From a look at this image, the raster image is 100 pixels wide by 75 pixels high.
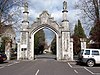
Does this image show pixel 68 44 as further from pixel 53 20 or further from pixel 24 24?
pixel 24 24

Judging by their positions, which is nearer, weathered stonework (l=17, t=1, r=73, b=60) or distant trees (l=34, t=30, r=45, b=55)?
weathered stonework (l=17, t=1, r=73, b=60)

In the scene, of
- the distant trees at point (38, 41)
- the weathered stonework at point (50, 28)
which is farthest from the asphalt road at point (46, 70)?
the distant trees at point (38, 41)

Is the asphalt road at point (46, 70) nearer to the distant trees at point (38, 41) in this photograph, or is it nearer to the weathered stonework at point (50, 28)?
the weathered stonework at point (50, 28)

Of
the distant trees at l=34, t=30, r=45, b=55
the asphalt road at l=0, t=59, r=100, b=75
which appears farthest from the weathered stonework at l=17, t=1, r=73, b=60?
the distant trees at l=34, t=30, r=45, b=55

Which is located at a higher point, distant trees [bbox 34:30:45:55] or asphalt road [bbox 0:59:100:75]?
distant trees [bbox 34:30:45:55]

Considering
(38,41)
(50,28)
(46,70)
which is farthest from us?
(38,41)

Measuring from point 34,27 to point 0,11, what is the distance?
7.22 metres

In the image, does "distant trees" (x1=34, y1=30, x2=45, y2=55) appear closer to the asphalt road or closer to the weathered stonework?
the weathered stonework

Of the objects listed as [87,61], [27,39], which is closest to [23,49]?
[27,39]

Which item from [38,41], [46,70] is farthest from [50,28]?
[38,41]

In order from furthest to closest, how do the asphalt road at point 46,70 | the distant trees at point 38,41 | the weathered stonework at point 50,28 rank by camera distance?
the distant trees at point 38,41 < the weathered stonework at point 50,28 < the asphalt road at point 46,70

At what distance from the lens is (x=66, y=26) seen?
4306 centimetres

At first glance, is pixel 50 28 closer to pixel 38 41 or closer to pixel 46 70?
pixel 46 70

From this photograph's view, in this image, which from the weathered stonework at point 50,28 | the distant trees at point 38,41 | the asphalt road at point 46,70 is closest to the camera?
the asphalt road at point 46,70
